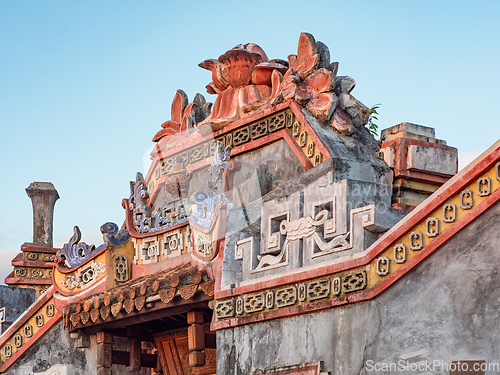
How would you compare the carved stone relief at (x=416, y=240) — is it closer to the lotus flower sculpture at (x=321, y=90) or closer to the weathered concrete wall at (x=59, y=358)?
the lotus flower sculpture at (x=321, y=90)

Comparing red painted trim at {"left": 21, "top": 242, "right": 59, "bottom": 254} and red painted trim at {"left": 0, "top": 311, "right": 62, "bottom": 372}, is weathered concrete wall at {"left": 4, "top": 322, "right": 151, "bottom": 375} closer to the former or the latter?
red painted trim at {"left": 0, "top": 311, "right": 62, "bottom": 372}

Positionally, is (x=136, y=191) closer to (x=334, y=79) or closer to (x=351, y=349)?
(x=334, y=79)

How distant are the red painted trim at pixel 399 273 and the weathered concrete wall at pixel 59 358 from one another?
4327mm

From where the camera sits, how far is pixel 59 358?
12102mm

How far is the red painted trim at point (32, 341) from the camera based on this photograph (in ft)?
40.2

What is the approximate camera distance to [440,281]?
6.77m

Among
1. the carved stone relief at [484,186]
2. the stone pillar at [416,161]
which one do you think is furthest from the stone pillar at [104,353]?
the carved stone relief at [484,186]

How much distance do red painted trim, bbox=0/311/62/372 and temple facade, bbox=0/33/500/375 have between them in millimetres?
19

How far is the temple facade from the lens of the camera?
22.1 ft

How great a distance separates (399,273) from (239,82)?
548 cm

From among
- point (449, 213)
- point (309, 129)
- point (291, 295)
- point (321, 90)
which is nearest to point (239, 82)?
point (321, 90)

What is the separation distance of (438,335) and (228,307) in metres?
2.72

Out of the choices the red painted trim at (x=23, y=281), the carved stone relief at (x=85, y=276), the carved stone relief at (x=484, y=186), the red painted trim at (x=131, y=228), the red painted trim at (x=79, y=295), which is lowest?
the red painted trim at (x=79, y=295)

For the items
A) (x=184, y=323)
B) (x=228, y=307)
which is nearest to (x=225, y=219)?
(x=228, y=307)
